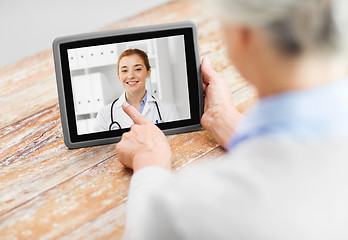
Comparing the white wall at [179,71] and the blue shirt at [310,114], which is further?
the white wall at [179,71]

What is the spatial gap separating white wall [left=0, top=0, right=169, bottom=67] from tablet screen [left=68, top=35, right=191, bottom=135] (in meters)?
0.65

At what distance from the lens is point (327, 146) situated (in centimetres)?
43

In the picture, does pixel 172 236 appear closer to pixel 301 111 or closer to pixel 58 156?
pixel 301 111

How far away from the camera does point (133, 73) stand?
0.92 meters

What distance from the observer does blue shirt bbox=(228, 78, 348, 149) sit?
436mm

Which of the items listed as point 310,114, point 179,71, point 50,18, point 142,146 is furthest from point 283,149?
point 50,18

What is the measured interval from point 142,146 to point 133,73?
0.55 feet

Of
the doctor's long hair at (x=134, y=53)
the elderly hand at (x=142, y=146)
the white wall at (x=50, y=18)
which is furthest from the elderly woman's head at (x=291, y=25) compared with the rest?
the white wall at (x=50, y=18)

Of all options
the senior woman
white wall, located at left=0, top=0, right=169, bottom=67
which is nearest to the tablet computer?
the senior woman

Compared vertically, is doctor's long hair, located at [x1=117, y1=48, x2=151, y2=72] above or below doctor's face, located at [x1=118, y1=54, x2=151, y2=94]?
above

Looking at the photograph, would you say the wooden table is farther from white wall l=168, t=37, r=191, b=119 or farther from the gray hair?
the gray hair

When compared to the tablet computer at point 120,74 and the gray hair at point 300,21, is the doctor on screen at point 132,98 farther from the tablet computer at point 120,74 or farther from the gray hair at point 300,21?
the gray hair at point 300,21

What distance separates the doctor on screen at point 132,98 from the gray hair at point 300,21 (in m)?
0.50

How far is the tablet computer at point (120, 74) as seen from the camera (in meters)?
0.91
